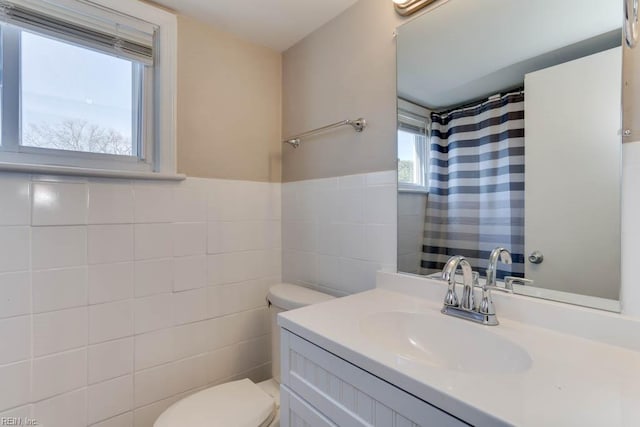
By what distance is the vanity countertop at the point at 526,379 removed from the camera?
48cm

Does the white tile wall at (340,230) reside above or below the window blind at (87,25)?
below

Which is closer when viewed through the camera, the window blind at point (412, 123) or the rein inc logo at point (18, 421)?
the rein inc logo at point (18, 421)

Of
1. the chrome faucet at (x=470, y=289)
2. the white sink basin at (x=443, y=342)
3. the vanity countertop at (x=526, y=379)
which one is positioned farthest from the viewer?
the chrome faucet at (x=470, y=289)

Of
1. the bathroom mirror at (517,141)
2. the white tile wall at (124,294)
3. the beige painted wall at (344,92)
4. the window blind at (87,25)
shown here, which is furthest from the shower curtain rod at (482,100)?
the window blind at (87,25)

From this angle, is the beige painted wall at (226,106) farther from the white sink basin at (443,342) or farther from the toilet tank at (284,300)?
the white sink basin at (443,342)

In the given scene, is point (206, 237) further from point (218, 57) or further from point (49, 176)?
point (218, 57)

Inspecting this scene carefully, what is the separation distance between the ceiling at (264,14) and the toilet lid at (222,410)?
5.52 feet

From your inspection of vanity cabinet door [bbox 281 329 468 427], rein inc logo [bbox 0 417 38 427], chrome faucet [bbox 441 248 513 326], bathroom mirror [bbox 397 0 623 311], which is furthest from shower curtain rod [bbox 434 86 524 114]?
rein inc logo [bbox 0 417 38 427]

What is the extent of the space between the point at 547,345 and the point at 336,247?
2.93ft

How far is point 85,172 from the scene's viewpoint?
3.86 ft

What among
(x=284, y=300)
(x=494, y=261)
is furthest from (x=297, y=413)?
(x=494, y=261)

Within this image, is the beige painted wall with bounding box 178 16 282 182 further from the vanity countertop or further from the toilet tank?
the vanity countertop

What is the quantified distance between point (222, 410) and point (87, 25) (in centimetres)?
160

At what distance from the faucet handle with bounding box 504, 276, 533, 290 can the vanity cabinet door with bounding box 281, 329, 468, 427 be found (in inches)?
21.1
